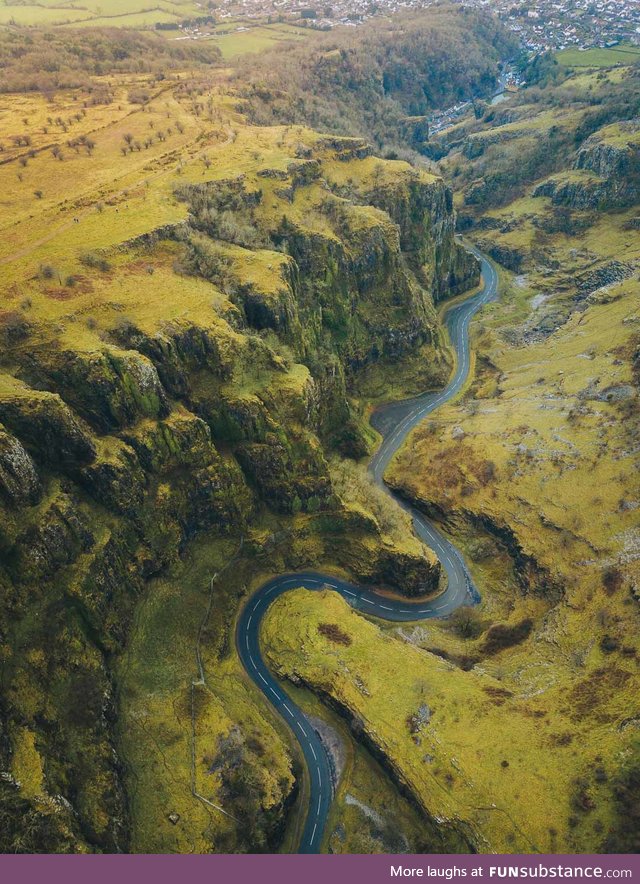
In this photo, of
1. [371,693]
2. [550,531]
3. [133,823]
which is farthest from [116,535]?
[550,531]

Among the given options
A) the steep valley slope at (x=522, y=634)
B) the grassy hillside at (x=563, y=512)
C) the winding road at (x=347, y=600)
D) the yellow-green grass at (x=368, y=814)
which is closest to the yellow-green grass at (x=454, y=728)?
the steep valley slope at (x=522, y=634)

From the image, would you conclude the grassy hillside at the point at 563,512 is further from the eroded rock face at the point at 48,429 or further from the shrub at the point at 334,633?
the eroded rock face at the point at 48,429

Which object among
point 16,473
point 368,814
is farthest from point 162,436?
point 368,814

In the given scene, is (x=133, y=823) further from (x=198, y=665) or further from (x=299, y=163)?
(x=299, y=163)

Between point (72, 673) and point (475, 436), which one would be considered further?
point (475, 436)

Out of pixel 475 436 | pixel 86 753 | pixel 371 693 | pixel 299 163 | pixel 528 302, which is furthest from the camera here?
pixel 528 302

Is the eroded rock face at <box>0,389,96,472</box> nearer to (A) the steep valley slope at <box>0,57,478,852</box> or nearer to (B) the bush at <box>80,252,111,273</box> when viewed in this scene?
(A) the steep valley slope at <box>0,57,478,852</box>
